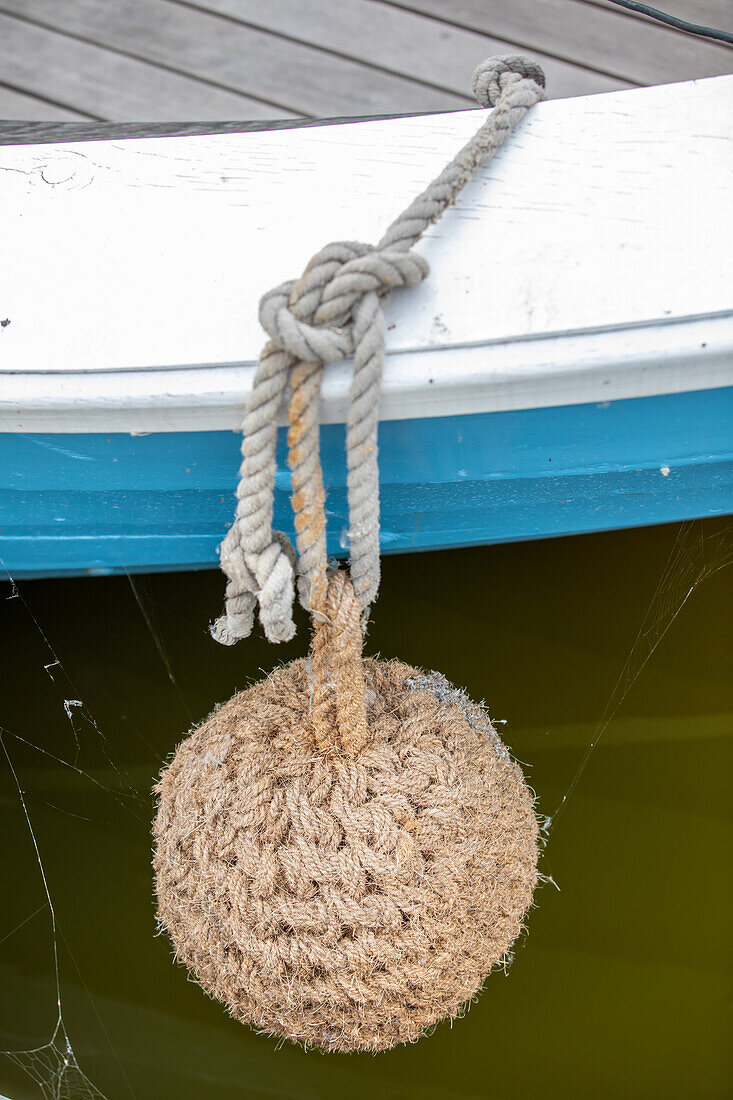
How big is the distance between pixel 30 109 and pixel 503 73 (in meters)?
1.13

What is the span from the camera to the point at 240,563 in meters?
0.69

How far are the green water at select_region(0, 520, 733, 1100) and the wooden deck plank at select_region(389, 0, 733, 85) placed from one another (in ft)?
2.89

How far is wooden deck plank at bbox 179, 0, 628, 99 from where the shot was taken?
5.24 feet

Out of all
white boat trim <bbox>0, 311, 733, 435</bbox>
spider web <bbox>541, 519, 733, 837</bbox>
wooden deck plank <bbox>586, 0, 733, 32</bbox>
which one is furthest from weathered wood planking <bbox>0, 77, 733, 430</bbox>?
wooden deck plank <bbox>586, 0, 733, 32</bbox>

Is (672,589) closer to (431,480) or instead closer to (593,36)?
(431,480)

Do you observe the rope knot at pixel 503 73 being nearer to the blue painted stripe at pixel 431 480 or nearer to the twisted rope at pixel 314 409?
the twisted rope at pixel 314 409

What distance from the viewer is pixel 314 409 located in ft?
2.23

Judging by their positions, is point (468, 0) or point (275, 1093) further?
point (468, 0)

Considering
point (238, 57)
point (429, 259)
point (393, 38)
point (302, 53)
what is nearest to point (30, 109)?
point (238, 57)

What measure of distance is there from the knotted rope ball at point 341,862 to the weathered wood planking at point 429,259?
0.24 m

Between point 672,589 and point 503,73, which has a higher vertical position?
point 503,73

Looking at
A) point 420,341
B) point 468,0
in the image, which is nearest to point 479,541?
point 420,341

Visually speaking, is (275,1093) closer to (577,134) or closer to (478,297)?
(478,297)

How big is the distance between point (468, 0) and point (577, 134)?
104 centimetres
